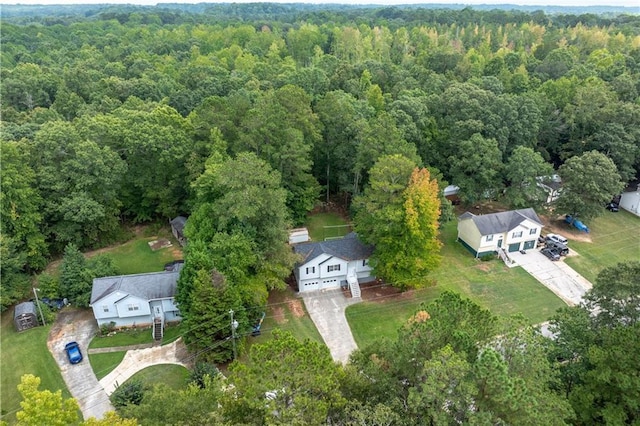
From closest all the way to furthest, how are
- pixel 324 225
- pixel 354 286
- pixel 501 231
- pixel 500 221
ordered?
1. pixel 354 286
2. pixel 501 231
3. pixel 500 221
4. pixel 324 225

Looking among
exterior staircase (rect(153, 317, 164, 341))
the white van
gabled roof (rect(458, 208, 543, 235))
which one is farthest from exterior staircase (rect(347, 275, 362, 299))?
the white van

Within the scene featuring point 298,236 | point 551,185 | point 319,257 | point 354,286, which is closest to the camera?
point 319,257

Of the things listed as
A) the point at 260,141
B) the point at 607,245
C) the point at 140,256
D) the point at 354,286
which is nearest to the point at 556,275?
the point at 607,245

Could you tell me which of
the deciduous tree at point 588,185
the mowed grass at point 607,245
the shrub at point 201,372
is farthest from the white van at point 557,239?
the shrub at point 201,372

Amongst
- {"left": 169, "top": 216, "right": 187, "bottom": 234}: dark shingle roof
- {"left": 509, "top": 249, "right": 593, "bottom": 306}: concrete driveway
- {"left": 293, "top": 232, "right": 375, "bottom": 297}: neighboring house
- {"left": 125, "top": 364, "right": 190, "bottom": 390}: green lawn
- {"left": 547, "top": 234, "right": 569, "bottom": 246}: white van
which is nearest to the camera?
{"left": 125, "top": 364, "right": 190, "bottom": 390}: green lawn

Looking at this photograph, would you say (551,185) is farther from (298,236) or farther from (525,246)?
(298,236)

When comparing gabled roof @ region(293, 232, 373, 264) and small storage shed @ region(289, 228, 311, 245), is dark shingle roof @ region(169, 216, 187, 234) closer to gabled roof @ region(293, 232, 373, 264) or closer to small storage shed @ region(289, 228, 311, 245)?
small storage shed @ region(289, 228, 311, 245)
